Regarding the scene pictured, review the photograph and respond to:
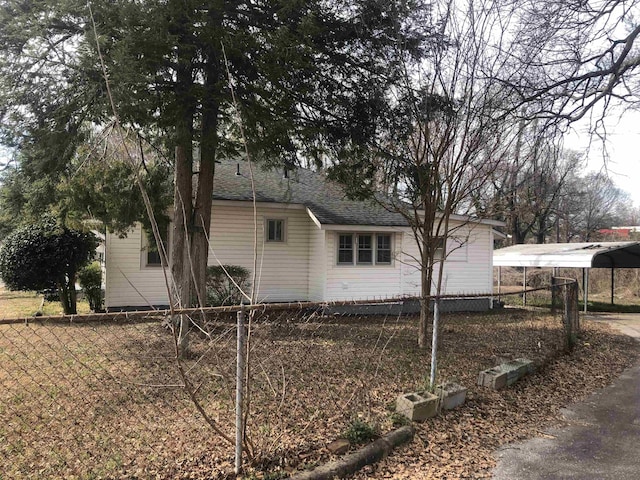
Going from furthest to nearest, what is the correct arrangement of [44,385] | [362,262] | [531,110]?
[362,262]
[531,110]
[44,385]

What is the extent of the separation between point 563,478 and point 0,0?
9.11 meters

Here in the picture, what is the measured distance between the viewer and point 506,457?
154 inches

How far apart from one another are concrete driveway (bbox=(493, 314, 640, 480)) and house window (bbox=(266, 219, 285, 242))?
961 centimetres

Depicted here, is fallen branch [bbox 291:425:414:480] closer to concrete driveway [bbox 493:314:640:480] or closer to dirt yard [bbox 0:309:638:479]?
dirt yard [bbox 0:309:638:479]

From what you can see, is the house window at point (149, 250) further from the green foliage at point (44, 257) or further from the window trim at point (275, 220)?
the window trim at point (275, 220)

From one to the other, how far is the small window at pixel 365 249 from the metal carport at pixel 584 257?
7.13 m

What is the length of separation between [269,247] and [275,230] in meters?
0.61

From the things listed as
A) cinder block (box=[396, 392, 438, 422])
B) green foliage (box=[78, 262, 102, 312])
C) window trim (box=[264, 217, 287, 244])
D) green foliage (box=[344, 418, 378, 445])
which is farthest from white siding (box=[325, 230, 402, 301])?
green foliage (box=[344, 418, 378, 445])

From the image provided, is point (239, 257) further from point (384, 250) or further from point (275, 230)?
point (384, 250)

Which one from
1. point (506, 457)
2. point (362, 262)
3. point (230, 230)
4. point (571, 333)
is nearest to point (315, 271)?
point (362, 262)

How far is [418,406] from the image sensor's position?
14.7ft

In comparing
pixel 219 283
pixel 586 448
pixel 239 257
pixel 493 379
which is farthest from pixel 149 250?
pixel 586 448

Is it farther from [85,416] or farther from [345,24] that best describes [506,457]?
[345,24]

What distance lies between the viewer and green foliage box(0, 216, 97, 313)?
37.0ft
